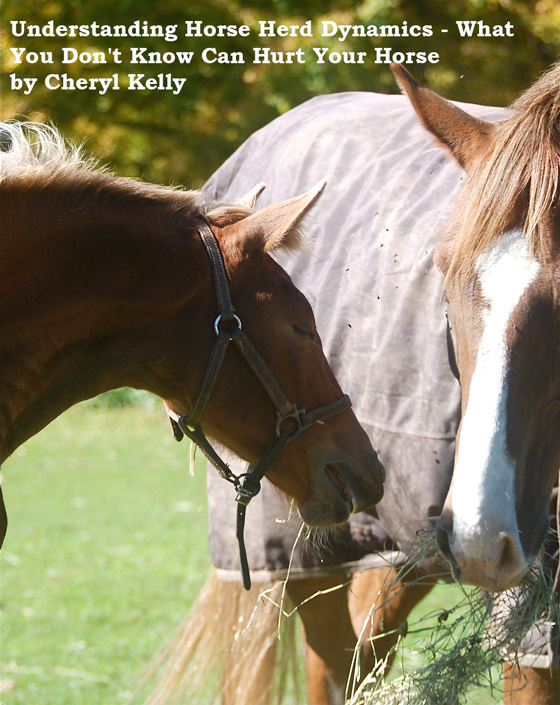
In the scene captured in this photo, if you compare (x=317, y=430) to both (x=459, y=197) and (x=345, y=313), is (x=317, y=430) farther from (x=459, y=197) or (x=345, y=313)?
(x=459, y=197)

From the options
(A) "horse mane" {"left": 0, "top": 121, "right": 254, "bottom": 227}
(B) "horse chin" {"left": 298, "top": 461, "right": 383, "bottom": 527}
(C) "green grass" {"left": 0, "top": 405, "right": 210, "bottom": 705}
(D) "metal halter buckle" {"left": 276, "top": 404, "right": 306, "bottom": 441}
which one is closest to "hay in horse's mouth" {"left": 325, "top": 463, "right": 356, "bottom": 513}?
(B) "horse chin" {"left": 298, "top": 461, "right": 383, "bottom": 527}

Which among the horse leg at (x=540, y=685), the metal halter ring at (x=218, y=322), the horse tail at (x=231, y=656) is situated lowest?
the horse tail at (x=231, y=656)

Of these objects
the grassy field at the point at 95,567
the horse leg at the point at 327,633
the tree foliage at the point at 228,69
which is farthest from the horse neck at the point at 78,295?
the tree foliage at the point at 228,69

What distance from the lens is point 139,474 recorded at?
8.97 meters

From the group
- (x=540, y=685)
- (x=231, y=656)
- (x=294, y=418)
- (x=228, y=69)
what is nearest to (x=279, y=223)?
(x=294, y=418)

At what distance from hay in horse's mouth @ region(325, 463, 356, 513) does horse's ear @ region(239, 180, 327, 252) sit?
0.64 meters

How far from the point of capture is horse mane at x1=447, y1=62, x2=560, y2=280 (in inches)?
64.7

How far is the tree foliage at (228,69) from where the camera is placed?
9.91 meters

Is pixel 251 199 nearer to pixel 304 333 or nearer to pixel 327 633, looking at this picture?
pixel 304 333

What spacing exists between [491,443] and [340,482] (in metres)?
0.68

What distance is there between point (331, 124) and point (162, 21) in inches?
367

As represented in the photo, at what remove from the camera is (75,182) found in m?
1.96

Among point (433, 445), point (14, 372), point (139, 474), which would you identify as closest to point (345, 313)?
point (433, 445)

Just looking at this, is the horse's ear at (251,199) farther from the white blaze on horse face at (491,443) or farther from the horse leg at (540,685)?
the horse leg at (540,685)
